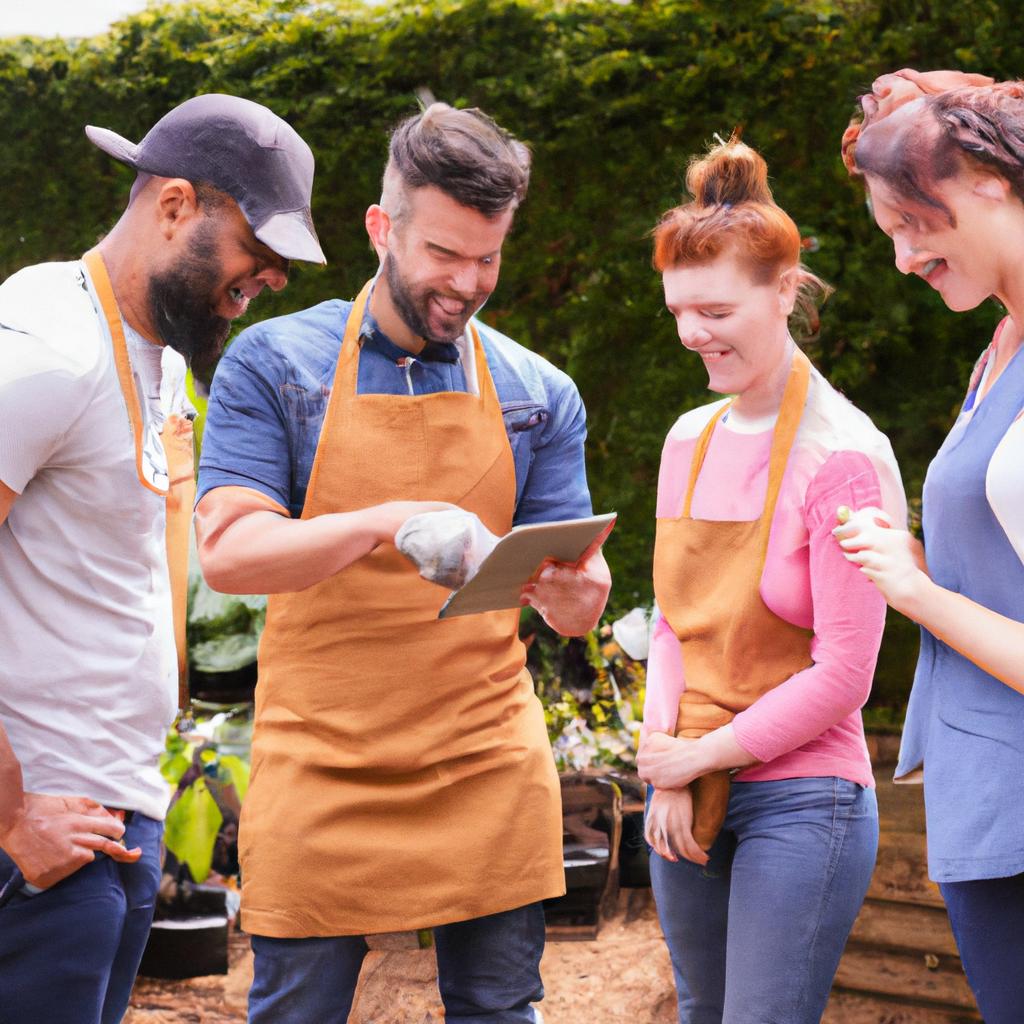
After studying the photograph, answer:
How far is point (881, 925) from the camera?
11.8 ft

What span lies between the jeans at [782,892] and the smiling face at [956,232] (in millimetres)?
802

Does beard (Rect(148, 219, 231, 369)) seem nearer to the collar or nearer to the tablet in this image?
the collar

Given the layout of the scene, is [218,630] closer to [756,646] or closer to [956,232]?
[756,646]

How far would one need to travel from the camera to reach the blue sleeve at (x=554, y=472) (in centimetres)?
216

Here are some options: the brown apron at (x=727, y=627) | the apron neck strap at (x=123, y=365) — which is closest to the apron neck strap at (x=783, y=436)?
the brown apron at (x=727, y=627)

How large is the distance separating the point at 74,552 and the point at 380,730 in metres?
0.56

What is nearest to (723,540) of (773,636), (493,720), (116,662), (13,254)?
(773,636)

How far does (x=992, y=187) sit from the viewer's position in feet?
5.51

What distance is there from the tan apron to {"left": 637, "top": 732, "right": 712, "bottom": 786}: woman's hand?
79 cm

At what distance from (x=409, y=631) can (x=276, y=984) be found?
1.93 feet

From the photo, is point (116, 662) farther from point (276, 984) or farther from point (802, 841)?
point (802, 841)

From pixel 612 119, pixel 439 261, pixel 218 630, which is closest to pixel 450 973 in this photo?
pixel 439 261

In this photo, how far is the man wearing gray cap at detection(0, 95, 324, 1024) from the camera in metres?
1.68

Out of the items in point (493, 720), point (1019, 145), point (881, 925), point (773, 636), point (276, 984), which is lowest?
point (881, 925)
